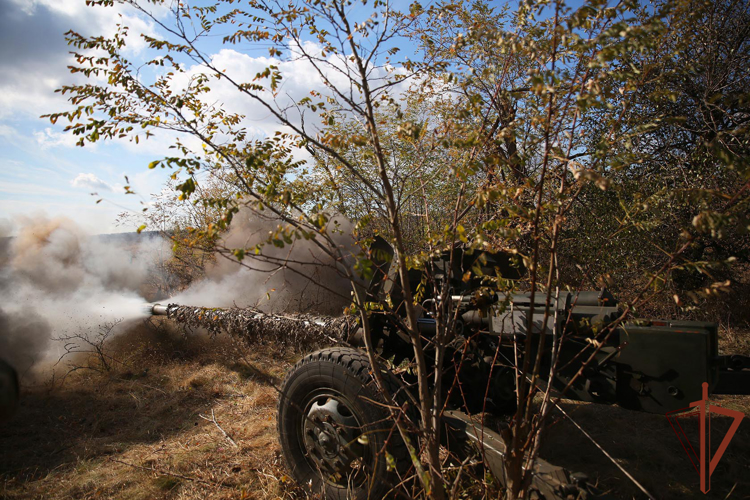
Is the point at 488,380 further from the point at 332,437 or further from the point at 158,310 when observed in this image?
the point at 158,310

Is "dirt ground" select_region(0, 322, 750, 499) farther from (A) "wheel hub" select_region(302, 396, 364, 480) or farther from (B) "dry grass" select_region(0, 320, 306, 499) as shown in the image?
(A) "wheel hub" select_region(302, 396, 364, 480)

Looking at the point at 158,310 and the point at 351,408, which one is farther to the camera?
the point at 158,310

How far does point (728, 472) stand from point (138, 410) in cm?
640

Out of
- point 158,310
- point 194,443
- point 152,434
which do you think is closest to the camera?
point 194,443

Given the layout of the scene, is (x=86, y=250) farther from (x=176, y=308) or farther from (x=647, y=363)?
Result: (x=647, y=363)

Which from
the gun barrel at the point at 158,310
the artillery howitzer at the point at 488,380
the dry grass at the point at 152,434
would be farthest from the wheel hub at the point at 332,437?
the gun barrel at the point at 158,310

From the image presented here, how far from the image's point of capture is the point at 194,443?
4.66m

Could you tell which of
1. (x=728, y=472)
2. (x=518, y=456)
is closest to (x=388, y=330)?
(x=518, y=456)

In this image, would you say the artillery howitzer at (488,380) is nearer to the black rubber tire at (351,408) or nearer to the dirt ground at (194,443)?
the black rubber tire at (351,408)

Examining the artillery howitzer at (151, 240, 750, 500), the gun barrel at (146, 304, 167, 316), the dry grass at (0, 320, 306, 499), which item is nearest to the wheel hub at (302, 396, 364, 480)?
the artillery howitzer at (151, 240, 750, 500)

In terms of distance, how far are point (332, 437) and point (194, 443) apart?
2.30 m

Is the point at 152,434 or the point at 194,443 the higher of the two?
the point at 194,443

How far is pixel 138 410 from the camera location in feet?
19.1

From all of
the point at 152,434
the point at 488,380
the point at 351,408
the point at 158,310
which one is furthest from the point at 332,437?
the point at 158,310
